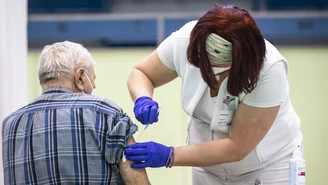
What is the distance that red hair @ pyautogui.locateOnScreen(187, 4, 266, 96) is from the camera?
1691mm

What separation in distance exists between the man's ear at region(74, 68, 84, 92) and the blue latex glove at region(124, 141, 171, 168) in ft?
0.89

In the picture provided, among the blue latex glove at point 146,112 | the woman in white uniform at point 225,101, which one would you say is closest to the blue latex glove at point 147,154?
the woman in white uniform at point 225,101

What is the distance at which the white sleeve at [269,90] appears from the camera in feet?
5.90

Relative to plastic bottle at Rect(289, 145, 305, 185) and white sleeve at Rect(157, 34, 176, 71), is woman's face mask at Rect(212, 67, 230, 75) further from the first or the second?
plastic bottle at Rect(289, 145, 305, 185)

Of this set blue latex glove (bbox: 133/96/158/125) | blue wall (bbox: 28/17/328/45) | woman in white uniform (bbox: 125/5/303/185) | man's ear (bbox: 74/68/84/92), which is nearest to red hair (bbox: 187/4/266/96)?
woman in white uniform (bbox: 125/5/303/185)

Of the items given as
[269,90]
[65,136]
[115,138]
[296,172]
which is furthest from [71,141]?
[296,172]

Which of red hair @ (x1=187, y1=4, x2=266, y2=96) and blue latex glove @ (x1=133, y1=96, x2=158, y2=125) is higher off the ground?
red hair @ (x1=187, y1=4, x2=266, y2=96)

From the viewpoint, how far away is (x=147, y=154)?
6.00 ft

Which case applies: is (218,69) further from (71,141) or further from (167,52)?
(71,141)

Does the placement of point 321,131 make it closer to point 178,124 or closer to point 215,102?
point 178,124

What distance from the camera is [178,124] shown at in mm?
3441

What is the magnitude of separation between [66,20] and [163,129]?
3.17ft

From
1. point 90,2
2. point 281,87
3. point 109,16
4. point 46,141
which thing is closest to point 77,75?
point 46,141

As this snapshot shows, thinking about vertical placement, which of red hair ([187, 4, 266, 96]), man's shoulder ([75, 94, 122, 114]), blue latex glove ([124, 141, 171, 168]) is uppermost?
red hair ([187, 4, 266, 96])
